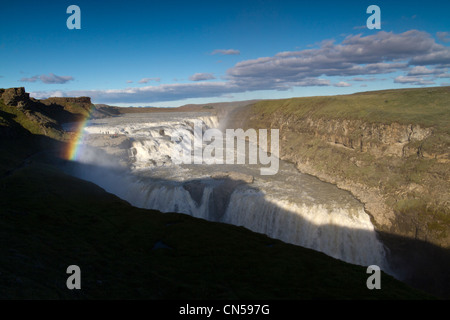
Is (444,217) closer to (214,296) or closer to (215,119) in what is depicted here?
(214,296)

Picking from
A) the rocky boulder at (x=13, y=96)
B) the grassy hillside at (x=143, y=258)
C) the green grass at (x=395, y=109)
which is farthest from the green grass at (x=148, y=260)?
the green grass at (x=395, y=109)

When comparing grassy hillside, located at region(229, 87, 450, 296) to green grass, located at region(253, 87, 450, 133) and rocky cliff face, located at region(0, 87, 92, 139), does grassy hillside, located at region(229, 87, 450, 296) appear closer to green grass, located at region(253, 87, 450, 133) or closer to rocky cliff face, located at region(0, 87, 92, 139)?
green grass, located at region(253, 87, 450, 133)

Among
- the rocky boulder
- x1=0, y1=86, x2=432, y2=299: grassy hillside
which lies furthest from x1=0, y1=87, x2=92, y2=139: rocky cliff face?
x1=0, y1=86, x2=432, y2=299: grassy hillside

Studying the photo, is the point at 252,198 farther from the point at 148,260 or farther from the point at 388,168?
the point at 148,260

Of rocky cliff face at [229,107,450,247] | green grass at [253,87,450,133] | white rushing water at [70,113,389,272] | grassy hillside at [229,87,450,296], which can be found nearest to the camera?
grassy hillside at [229,87,450,296]

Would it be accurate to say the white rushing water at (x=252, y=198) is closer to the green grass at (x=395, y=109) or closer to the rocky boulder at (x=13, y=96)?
the rocky boulder at (x=13, y=96)

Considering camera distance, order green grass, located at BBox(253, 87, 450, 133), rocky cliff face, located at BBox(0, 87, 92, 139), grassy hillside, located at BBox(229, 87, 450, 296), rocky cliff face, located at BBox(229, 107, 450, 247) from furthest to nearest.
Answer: rocky cliff face, located at BBox(0, 87, 92, 139), green grass, located at BBox(253, 87, 450, 133), rocky cliff face, located at BBox(229, 107, 450, 247), grassy hillside, located at BBox(229, 87, 450, 296)

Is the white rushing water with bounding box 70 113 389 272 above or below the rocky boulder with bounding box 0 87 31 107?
below

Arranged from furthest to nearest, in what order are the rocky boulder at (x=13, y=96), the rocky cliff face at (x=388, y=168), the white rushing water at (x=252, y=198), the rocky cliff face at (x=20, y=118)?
the rocky boulder at (x=13, y=96) → the rocky cliff face at (x=20, y=118) → the rocky cliff face at (x=388, y=168) → the white rushing water at (x=252, y=198)
